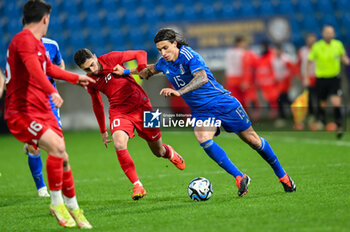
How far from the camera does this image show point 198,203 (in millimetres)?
5941

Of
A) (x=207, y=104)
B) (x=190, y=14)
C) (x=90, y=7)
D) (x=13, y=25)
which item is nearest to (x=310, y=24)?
(x=190, y=14)

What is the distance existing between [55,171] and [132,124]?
2.10 meters

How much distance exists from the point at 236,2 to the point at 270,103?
4.20m

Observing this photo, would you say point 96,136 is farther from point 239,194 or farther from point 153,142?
point 239,194

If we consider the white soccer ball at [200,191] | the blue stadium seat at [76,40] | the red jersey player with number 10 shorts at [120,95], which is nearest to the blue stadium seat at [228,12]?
the blue stadium seat at [76,40]

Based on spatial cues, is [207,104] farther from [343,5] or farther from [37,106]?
[343,5]

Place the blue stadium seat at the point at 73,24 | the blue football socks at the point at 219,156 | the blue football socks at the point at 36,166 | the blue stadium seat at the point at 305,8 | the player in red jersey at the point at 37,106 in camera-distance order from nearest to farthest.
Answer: the player in red jersey at the point at 37,106 → the blue football socks at the point at 219,156 → the blue football socks at the point at 36,166 → the blue stadium seat at the point at 73,24 → the blue stadium seat at the point at 305,8

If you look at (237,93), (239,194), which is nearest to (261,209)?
(239,194)

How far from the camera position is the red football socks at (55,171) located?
483 centimetres

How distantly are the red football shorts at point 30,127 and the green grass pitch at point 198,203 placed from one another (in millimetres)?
797

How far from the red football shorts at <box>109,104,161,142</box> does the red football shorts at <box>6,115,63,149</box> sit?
1801 mm

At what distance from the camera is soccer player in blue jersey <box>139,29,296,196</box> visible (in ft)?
20.4

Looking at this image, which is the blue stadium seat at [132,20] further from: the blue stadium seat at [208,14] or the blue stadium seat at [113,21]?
the blue stadium seat at [208,14]

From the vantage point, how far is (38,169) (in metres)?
7.22
